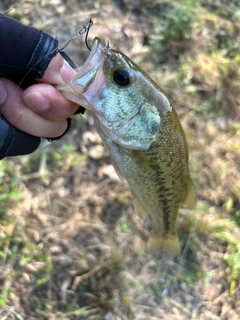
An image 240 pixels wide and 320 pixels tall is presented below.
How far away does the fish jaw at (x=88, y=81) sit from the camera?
137 cm

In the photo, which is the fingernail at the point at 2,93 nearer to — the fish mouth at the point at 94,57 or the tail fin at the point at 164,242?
the fish mouth at the point at 94,57

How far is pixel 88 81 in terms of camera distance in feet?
4.54

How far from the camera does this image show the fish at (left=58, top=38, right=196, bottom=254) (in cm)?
143

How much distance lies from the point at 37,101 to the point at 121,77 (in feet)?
1.25

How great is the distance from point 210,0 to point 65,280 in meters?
3.49

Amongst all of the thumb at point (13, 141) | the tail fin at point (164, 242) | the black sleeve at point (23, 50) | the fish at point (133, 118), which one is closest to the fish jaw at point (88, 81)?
the fish at point (133, 118)

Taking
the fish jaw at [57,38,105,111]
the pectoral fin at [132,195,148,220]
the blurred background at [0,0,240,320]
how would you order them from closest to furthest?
the fish jaw at [57,38,105,111]
the pectoral fin at [132,195,148,220]
the blurred background at [0,0,240,320]

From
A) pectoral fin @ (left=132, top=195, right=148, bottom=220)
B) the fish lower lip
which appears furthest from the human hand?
pectoral fin @ (left=132, top=195, right=148, bottom=220)

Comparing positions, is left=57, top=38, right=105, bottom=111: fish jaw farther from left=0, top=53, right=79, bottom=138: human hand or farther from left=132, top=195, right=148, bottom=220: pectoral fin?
left=132, top=195, right=148, bottom=220: pectoral fin

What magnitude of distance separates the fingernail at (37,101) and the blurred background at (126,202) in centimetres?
131

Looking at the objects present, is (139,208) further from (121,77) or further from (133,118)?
(121,77)

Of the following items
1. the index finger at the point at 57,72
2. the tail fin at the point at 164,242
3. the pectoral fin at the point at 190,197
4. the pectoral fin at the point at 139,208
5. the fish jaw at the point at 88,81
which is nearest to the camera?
the fish jaw at the point at 88,81

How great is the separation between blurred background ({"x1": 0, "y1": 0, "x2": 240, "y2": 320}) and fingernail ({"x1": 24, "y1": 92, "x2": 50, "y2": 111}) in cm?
131

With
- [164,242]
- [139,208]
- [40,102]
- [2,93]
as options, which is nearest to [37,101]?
[40,102]
